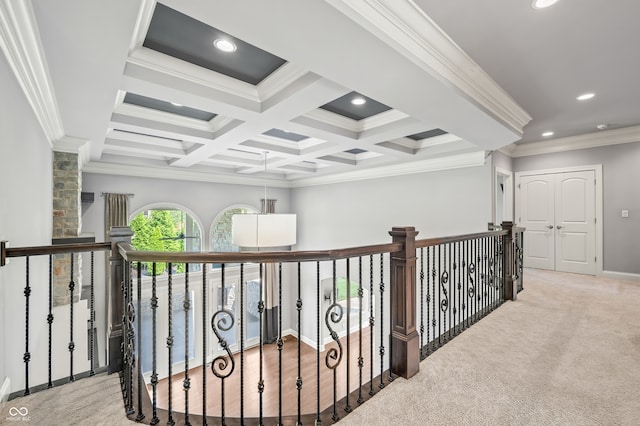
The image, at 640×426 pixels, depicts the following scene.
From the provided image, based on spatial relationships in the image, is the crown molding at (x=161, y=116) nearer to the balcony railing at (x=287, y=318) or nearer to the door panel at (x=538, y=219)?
the balcony railing at (x=287, y=318)

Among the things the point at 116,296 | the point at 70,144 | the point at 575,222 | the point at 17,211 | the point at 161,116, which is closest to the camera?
the point at 17,211

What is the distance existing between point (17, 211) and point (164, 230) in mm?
4403

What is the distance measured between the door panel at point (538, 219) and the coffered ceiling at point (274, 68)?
57.2 inches

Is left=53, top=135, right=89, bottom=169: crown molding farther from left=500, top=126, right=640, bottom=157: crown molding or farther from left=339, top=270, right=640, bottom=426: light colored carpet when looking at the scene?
left=500, top=126, right=640, bottom=157: crown molding

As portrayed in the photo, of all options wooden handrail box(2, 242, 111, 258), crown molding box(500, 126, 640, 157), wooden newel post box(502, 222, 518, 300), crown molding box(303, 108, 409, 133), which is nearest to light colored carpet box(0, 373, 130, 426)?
wooden handrail box(2, 242, 111, 258)

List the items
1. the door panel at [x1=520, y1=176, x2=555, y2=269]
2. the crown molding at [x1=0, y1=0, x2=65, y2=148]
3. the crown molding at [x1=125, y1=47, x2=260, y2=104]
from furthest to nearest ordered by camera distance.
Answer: the door panel at [x1=520, y1=176, x2=555, y2=269] → the crown molding at [x1=125, y1=47, x2=260, y2=104] → the crown molding at [x1=0, y1=0, x2=65, y2=148]

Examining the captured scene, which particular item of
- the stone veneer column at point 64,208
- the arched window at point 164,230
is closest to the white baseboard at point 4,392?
the stone veneer column at point 64,208

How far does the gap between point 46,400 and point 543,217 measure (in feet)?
22.7

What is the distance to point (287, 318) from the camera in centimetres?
823

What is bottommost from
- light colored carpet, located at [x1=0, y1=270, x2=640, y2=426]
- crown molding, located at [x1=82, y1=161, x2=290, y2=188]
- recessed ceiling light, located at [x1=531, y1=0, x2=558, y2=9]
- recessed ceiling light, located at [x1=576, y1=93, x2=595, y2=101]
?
light colored carpet, located at [x1=0, y1=270, x2=640, y2=426]

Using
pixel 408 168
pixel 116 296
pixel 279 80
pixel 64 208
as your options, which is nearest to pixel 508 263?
pixel 408 168

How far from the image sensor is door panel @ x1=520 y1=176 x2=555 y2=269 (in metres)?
5.54

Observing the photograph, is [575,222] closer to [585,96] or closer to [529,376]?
[585,96]

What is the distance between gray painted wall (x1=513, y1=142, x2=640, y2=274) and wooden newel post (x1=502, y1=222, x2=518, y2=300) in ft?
7.95
